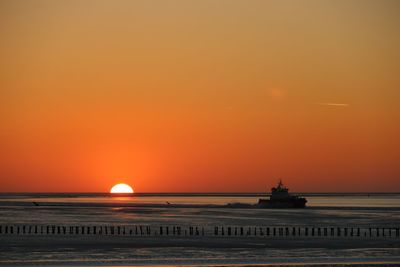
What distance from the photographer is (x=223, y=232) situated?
8638cm

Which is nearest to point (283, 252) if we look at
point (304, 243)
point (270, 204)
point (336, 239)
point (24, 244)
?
point (304, 243)

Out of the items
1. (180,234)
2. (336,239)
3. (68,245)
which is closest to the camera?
(68,245)

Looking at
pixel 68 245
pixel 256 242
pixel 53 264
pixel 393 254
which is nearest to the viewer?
pixel 53 264

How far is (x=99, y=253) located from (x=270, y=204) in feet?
438

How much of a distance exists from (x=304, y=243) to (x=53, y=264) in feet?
104

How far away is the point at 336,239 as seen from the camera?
78.2 m

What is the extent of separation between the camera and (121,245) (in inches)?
Answer: 2704

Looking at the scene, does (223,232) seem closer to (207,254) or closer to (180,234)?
(180,234)

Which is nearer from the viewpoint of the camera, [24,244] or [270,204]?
[24,244]

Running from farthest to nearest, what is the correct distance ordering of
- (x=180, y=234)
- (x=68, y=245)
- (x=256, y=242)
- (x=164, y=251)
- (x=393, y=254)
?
(x=180, y=234) < (x=256, y=242) < (x=68, y=245) < (x=164, y=251) < (x=393, y=254)

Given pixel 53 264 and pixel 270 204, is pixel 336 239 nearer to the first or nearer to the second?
pixel 53 264

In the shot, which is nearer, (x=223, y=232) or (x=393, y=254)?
(x=393, y=254)

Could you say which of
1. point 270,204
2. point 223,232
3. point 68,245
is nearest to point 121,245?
point 68,245

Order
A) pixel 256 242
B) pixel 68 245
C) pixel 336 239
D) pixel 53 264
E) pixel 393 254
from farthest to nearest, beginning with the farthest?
pixel 336 239, pixel 256 242, pixel 68 245, pixel 393 254, pixel 53 264
